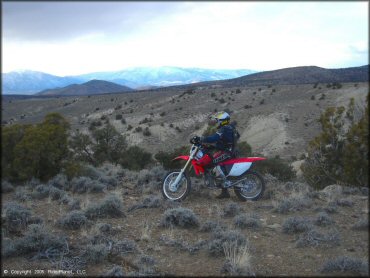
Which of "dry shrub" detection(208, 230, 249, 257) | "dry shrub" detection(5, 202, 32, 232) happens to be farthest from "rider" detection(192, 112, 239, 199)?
"dry shrub" detection(5, 202, 32, 232)

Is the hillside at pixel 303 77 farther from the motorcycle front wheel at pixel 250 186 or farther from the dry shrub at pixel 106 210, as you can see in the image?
the dry shrub at pixel 106 210

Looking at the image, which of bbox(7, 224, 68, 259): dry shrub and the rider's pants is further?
the rider's pants

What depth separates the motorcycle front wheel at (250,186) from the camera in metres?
8.07

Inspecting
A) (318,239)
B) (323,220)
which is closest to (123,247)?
(318,239)

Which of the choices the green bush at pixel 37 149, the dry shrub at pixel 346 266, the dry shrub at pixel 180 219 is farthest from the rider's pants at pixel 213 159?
the green bush at pixel 37 149

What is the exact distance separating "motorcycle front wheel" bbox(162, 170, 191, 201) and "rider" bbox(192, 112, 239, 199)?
0.60 meters

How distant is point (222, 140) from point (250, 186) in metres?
1.26

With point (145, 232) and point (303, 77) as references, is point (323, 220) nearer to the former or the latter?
point (145, 232)

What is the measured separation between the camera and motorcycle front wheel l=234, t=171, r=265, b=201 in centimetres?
807

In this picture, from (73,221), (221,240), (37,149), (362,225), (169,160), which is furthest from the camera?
(169,160)

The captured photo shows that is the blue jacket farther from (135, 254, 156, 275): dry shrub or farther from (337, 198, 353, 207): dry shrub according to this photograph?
(135, 254, 156, 275): dry shrub

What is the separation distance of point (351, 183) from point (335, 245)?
4499mm

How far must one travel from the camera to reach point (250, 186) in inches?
321

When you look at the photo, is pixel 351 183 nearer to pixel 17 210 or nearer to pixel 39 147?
pixel 17 210
